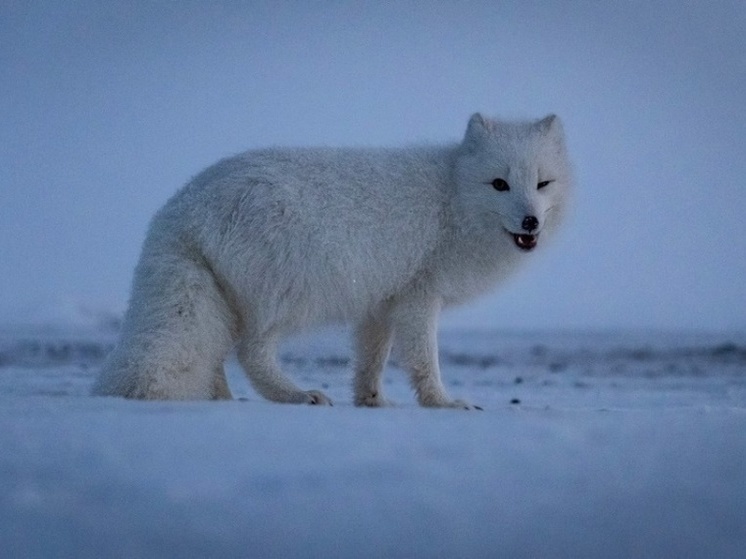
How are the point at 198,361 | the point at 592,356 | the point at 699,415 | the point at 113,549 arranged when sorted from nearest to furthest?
1. the point at 113,549
2. the point at 699,415
3. the point at 198,361
4. the point at 592,356

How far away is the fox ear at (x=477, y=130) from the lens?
494 centimetres

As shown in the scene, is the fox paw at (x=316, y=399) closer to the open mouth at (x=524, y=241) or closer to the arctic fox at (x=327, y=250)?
the arctic fox at (x=327, y=250)

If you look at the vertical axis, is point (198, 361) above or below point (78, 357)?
above

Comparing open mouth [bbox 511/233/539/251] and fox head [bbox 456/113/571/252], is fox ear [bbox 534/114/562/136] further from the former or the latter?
open mouth [bbox 511/233/539/251]

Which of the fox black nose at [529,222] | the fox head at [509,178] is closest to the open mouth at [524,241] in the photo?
the fox head at [509,178]

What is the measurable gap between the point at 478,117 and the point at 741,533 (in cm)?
347

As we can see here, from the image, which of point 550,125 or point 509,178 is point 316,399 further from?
point 550,125

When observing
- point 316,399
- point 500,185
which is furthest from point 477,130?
point 316,399

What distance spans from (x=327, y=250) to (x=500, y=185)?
1129mm

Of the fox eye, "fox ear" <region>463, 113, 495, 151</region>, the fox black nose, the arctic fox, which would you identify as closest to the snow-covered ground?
the arctic fox

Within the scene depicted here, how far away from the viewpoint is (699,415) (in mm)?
3184

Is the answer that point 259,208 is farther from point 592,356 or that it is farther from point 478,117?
point 592,356

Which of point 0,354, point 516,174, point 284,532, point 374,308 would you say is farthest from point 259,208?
point 0,354

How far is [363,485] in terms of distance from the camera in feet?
6.77
